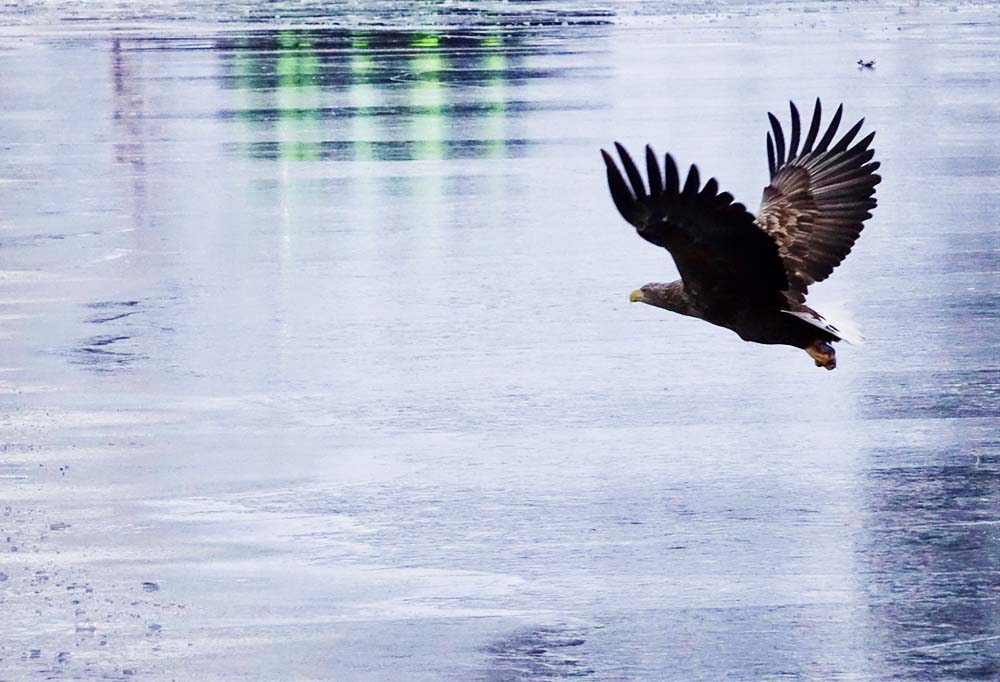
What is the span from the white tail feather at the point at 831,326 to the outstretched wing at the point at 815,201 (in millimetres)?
342

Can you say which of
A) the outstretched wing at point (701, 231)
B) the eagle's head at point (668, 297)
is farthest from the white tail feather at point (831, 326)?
the eagle's head at point (668, 297)

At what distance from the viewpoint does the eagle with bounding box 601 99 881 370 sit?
668cm

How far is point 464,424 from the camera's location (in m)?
8.97

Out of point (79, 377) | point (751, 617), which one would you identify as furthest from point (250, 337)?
point (751, 617)

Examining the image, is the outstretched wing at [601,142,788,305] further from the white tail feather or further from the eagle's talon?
the eagle's talon

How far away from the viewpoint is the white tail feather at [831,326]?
23.6ft

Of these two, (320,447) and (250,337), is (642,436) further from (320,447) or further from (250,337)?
(250,337)

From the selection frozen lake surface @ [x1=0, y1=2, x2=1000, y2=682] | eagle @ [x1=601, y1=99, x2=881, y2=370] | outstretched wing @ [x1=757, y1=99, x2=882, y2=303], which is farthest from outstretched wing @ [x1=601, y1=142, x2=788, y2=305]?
frozen lake surface @ [x1=0, y1=2, x2=1000, y2=682]

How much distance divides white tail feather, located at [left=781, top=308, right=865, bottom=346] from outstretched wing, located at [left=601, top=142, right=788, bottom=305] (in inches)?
5.4

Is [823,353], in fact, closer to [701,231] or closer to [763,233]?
[763,233]

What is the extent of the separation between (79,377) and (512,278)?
2.99 m

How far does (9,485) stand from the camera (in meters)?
8.09

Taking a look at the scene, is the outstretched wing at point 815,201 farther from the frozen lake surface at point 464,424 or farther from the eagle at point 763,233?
the frozen lake surface at point 464,424

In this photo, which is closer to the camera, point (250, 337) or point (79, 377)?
point (79, 377)
